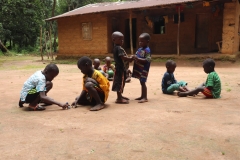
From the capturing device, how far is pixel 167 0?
13.2 m

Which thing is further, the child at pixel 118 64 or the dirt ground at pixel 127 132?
the child at pixel 118 64

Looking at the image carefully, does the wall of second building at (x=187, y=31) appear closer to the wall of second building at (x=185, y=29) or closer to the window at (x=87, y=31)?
the wall of second building at (x=185, y=29)

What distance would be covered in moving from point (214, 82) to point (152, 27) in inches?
458

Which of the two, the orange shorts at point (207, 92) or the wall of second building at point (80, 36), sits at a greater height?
the wall of second building at point (80, 36)

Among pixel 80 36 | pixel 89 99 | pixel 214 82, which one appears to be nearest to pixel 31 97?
pixel 89 99

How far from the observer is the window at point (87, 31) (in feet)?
49.3

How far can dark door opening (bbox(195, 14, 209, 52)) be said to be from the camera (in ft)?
45.9

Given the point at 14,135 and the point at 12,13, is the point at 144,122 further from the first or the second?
the point at 12,13

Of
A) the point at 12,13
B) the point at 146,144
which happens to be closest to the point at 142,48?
the point at 146,144

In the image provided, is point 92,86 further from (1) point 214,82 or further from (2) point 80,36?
(2) point 80,36

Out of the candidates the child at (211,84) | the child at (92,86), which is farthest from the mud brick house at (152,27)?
the child at (92,86)

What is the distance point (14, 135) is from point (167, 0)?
12.3 meters

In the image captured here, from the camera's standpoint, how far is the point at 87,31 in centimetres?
1516

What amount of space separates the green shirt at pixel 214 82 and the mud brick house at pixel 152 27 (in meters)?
8.30
